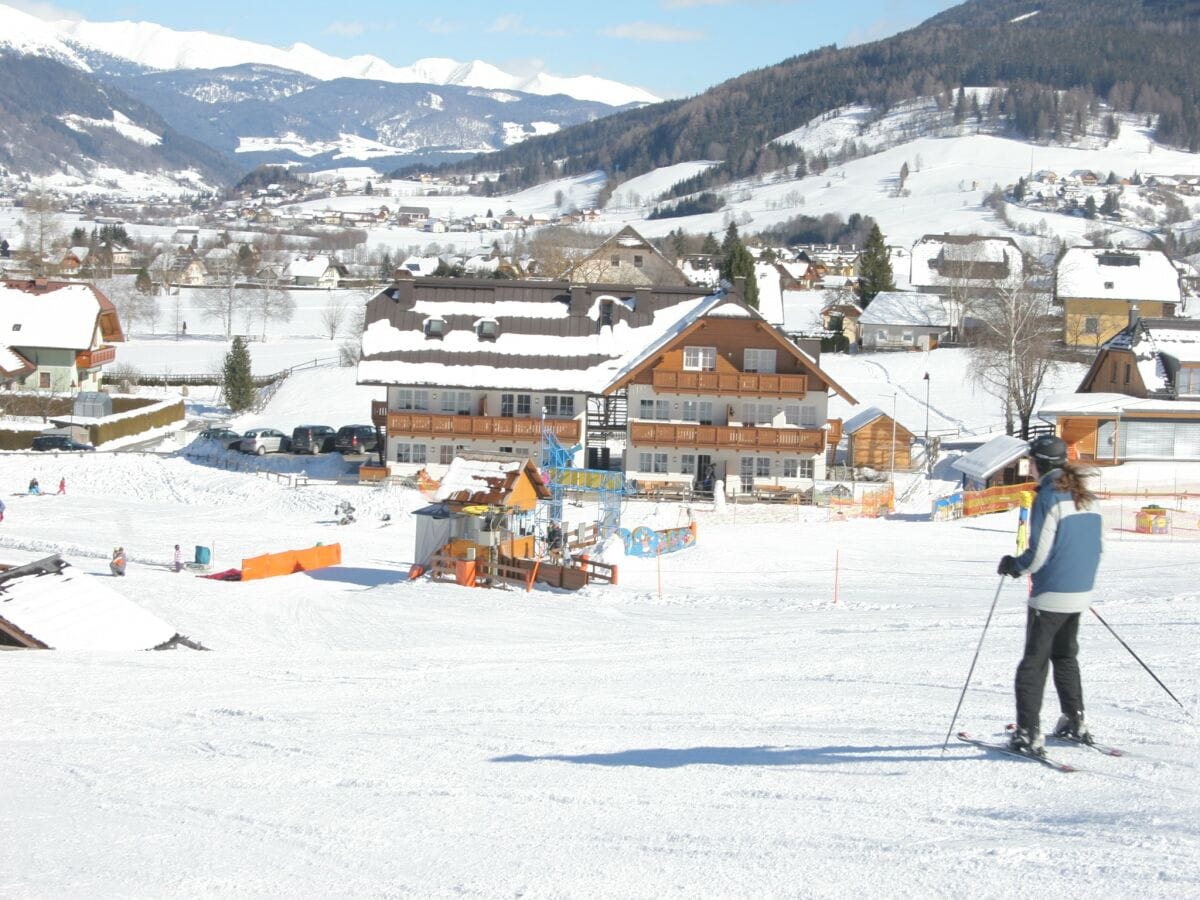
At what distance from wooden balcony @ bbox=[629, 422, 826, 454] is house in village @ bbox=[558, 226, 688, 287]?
41.5 meters

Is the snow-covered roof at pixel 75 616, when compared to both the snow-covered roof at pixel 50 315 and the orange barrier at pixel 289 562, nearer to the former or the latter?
the orange barrier at pixel 289 562

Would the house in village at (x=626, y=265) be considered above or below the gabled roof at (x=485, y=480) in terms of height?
above

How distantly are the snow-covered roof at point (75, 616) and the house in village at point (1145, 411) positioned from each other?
32.8 meters

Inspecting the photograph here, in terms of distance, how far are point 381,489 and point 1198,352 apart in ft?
94.5

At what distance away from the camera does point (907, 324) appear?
262 feet

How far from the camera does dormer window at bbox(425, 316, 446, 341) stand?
159 ft

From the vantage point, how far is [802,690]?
13211 mm

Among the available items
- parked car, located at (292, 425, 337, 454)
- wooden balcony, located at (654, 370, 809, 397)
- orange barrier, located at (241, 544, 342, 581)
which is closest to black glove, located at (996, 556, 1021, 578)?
orange barrier, located at (241, 544, 342, 581)

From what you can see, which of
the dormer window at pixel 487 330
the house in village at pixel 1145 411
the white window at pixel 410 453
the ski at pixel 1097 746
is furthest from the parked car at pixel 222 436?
the ski at pixel 1097 746

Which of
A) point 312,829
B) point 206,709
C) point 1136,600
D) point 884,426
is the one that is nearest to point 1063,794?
point 312,829

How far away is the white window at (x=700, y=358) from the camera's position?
4722 cm

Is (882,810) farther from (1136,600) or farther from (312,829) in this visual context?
(1136,600)

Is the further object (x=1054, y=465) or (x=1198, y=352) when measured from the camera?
(x=1198, y=352)

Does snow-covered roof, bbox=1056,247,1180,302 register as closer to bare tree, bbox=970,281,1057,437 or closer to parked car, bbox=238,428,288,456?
bare tree, bbox=970,281,1057,437
